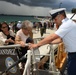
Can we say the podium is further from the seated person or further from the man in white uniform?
the man in white uniform

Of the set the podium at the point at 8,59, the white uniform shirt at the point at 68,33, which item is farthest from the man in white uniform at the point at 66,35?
the podium at the point at 8,59

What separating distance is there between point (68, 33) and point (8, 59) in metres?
1.68

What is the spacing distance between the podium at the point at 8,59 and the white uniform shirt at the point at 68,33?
4.54 ft

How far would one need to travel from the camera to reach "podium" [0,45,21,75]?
555 cm

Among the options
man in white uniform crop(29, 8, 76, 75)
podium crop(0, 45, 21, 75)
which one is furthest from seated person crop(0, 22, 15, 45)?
man in white uniform crop(29, 8, 76, 75)

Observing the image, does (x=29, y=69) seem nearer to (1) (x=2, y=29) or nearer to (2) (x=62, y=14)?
(2) (x=62, y=14)

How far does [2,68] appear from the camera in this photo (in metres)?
5.74

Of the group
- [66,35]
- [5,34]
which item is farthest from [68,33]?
[5,34]

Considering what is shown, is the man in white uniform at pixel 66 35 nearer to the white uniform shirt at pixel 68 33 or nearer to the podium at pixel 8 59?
the white uniform shirt at pixel 68 33

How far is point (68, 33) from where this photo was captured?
441 centimetres

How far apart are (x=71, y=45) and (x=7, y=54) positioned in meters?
1.62

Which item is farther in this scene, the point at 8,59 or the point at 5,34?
the point at 5,34

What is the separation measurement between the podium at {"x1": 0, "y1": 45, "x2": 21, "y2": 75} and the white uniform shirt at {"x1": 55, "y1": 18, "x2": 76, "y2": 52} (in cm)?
138

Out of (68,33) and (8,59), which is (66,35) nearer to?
(68,33)
